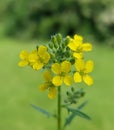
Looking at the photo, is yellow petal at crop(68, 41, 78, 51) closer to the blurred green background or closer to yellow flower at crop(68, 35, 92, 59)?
yellow flower at crop(68, 35, 92, 59)

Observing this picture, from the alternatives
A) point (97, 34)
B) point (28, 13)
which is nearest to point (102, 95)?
point (97, 34)

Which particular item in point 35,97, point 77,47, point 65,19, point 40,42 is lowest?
point 77,47

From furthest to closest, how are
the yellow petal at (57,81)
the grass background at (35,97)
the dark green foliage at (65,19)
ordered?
the dark green foliage at (65,19), the grass background at (35,97), the yellow petal at (57,81)

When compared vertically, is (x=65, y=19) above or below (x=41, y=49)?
above

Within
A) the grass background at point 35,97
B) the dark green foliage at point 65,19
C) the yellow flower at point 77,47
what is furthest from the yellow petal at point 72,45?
the dark green foliage at point 65,19

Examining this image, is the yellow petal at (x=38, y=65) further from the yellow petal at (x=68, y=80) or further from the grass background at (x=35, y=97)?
the grass background at (x=35, y=97)

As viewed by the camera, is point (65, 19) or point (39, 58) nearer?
point (39, 58)

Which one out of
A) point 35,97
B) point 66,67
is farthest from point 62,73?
point 35,97

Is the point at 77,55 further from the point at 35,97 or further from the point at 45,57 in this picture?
the point at 35,97
